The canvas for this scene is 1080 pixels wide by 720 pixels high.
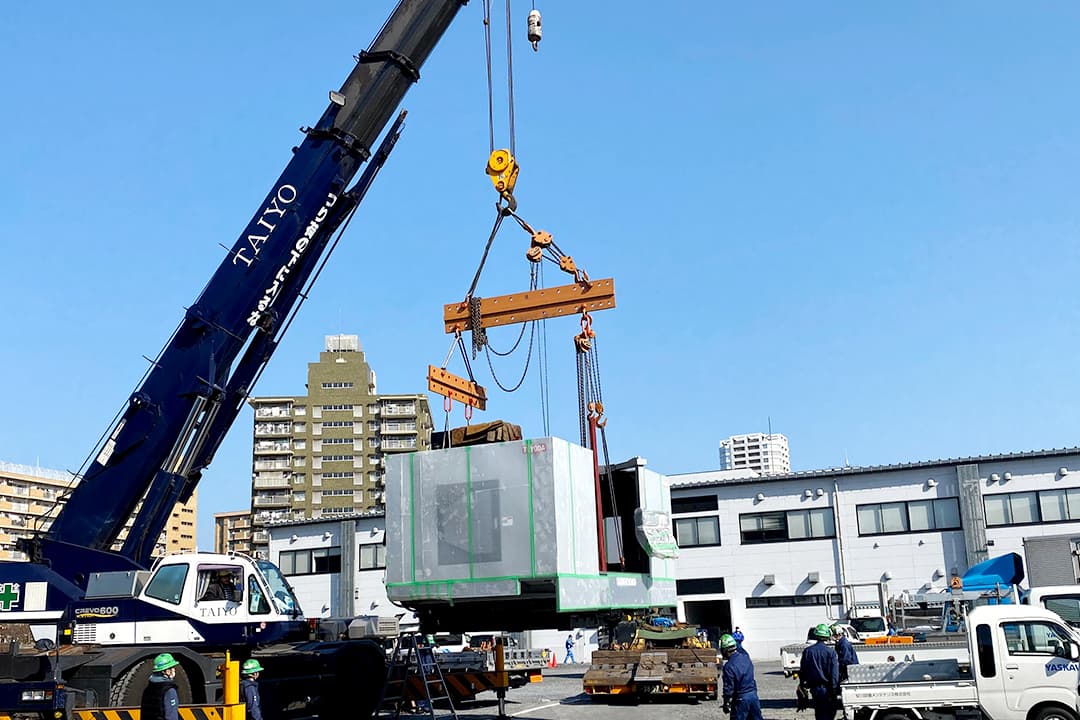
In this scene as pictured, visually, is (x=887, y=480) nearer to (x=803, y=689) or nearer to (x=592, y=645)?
(x=592, y=645)

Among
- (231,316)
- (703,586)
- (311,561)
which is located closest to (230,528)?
(311,561)

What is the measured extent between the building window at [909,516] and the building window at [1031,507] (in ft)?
4.02

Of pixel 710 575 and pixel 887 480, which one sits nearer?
pixel 887 480

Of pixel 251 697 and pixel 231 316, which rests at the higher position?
pixel 231 316

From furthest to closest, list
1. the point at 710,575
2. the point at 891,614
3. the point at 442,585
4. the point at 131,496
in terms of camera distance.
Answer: the point at 710,575
the point at 891,614
the point at 131,496
the point at 442,585

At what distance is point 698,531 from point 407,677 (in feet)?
88.9

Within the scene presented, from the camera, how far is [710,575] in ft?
133

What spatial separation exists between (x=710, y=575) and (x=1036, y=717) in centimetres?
2678

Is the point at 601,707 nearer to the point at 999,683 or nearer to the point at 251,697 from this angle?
the point at 999,683

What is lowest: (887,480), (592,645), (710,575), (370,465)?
(592,645)

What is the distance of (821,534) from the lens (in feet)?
127

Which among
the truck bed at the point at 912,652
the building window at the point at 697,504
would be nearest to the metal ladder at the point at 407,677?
the truck bed at the point at 912,652

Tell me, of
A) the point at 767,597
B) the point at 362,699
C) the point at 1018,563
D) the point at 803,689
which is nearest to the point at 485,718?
the point at 362,699

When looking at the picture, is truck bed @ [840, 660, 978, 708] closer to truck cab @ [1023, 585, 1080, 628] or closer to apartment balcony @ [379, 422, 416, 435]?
truck cab @ [1023, 585, 1080, 628]
